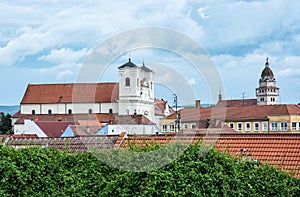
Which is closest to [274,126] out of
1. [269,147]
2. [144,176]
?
[269,147]

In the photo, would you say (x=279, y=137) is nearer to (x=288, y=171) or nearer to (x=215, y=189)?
(x=288, y=171)

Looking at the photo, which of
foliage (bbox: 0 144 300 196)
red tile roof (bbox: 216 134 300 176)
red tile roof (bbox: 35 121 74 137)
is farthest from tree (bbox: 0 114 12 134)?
foliage (bbox: 0 144 300 196)

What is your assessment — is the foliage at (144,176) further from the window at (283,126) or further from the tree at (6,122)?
the tree at (6,122)

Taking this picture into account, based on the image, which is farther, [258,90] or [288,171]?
[258,90]

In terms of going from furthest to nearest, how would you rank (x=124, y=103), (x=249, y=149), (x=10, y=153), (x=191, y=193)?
(x=124, y=103) < (x=249, y=149) < (x=10, y=153) < (x=191, y=193)

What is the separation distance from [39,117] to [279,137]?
7331 cm

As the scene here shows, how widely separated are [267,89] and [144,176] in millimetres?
100635

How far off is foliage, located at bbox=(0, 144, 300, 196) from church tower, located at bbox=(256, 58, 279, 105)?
Result: 9889cm

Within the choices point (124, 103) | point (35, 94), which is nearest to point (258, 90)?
point (35, 94)

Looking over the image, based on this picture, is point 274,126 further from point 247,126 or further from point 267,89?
point 267,89

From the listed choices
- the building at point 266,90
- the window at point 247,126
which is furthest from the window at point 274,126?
the building at point 266,90

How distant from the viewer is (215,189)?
12.1 metres

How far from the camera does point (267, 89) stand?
360 feet

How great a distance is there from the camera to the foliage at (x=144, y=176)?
39.5ft
